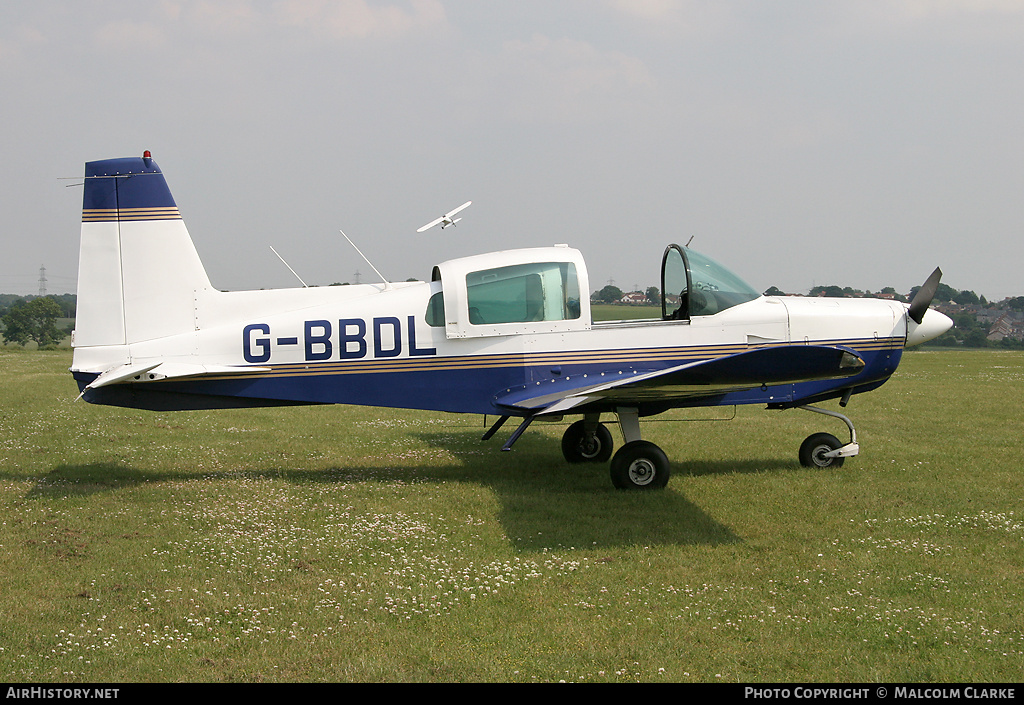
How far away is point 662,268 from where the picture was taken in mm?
8984

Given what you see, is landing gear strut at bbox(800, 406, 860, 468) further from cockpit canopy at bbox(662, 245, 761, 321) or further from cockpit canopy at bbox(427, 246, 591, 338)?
cockpit canopy at bbox(427, 246, 591, 338)

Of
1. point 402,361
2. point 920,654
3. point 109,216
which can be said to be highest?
point 109,216

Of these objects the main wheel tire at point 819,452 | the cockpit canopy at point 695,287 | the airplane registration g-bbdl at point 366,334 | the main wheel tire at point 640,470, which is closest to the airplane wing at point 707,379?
the airplane registration g-bbdl at point 366,334

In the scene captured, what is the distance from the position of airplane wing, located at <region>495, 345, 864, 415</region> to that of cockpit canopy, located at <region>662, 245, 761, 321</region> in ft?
3.48

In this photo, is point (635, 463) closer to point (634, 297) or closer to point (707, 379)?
point (707, 379)

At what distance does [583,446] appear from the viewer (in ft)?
32.3

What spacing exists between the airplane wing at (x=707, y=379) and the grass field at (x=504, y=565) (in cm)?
94

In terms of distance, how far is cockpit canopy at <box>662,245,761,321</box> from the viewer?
8578mm

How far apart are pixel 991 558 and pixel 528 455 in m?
5.61

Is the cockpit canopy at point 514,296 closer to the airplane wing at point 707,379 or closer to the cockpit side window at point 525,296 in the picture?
the cockpit side window at point 525,296

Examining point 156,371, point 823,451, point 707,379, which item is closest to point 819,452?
point 823,451

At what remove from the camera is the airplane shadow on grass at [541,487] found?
21.4 feet
